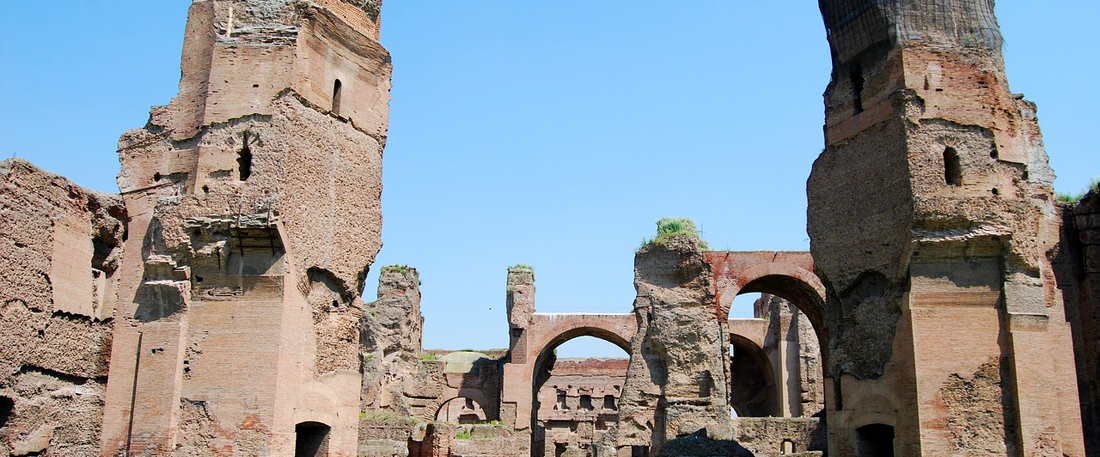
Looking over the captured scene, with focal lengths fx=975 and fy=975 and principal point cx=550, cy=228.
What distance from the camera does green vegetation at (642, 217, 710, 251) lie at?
67.1 ft

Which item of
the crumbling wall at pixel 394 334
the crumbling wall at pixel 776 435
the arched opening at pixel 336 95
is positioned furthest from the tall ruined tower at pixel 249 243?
the crumbling wall at pixel 776 435

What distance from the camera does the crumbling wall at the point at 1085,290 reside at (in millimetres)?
15141

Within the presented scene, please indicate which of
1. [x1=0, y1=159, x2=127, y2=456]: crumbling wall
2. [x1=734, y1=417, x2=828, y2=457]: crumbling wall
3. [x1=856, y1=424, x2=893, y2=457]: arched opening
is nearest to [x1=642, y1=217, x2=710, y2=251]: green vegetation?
[x1=734, y1=417, x2=828, y2=457]: crumbling wall

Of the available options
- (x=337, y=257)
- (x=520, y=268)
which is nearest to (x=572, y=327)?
(x=520, y=268)

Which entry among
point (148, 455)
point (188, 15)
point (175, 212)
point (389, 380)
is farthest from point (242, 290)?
point (389, 380)

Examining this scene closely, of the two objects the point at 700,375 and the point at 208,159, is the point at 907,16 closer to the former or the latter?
the point at 700,375

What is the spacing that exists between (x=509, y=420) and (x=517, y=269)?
435 centimetres

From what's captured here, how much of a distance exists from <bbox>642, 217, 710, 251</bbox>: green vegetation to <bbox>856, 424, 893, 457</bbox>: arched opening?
23.0 ft

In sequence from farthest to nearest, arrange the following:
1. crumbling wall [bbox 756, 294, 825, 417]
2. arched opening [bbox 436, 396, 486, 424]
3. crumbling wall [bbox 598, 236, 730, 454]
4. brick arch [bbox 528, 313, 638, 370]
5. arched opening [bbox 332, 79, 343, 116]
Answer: arched opening [bbox 436, 396, 486, 424] → brick arch [bbox 528, 313, 638, 370] → crumbling wall [bbox 756, 294, 825, 417] → crumbling wall [bbox 598, 236, 730, 454] → arched opening [bbox 332, 79, 343, 116]

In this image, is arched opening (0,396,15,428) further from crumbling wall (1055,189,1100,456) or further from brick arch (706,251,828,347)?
crumbling wall (1055,189,1100,456)

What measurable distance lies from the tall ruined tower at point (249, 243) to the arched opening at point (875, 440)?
23.3 ft

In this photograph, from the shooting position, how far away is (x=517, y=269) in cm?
2855

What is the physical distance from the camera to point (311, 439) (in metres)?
12.8

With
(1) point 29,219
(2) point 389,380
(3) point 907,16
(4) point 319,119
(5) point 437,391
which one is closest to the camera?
(1) point 29,219
